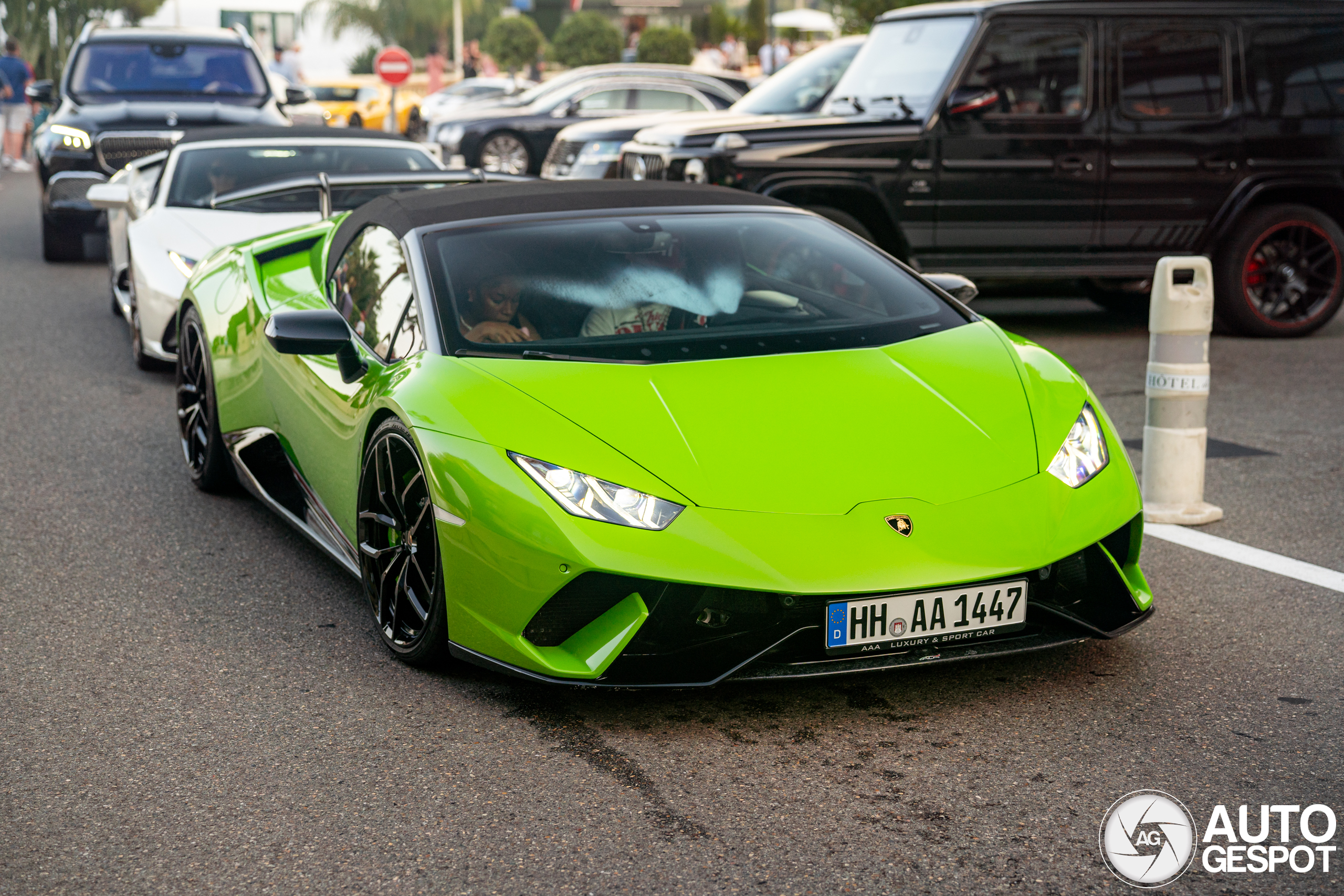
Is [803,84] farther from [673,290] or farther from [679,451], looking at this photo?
[679,451]

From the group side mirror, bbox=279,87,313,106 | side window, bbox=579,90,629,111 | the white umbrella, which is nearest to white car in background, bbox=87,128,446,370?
side mirror, bbox=279,87,313,106

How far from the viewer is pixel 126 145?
Answer: 12.5 metres

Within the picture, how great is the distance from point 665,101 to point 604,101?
0.81 metres

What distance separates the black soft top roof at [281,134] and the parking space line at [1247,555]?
5.73 meters

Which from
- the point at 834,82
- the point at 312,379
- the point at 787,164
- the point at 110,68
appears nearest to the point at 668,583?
the point at 312,379

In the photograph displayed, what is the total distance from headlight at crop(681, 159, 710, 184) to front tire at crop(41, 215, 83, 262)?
651 cm

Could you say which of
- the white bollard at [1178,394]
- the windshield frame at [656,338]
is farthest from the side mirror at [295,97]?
the white bollard at [1178,394]

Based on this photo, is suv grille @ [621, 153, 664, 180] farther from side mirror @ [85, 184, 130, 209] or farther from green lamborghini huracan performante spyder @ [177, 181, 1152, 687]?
green lamborghini huracan performante spyder @ [177, 181, 1152, 687]

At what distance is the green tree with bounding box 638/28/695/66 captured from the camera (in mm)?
43406

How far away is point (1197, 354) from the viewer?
18.4 feet

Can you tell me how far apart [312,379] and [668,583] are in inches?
73.5

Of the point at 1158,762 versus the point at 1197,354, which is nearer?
the point at 1158,762

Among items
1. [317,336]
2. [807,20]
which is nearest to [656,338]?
[317,336]

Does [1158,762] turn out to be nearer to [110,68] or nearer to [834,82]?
[834,82]
